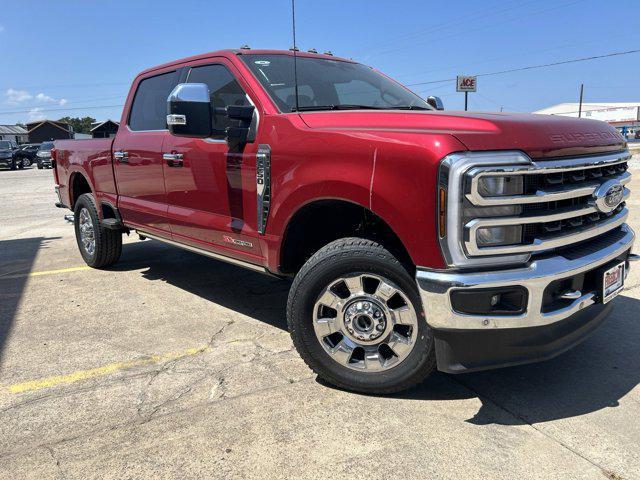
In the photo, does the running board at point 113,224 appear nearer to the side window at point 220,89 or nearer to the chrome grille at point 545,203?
the side window at point 220,89

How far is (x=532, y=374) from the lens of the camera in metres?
3.17

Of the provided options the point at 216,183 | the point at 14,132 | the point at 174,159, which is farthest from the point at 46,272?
the point at 14,132

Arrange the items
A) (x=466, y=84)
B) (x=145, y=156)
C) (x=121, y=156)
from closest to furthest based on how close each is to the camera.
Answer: (x=145, y=156), (x=121, y=156), (x=466, y=84)

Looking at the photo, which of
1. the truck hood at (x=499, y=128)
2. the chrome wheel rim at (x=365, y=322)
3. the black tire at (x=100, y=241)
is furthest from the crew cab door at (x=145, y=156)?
the chrome wheel rim at (x=365, y=322)

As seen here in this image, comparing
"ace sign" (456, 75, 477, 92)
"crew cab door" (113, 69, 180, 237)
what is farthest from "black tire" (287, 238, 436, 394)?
"ace sign" (456, 75, 477, 92)

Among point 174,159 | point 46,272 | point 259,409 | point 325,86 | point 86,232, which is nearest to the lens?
point 259,409

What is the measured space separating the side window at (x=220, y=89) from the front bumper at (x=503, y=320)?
6.36ft

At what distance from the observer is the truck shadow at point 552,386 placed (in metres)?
2.76

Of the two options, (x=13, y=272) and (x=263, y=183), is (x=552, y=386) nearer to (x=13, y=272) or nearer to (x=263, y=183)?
(x=263, y=183)

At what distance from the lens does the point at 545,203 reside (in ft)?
8.24

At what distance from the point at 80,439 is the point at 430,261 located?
1.92 m

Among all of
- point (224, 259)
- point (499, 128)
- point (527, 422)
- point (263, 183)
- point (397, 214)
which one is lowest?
point (527, 422)

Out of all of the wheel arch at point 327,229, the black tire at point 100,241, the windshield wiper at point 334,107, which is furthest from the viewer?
the black tire at point 100,241

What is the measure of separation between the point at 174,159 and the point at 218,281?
166 centimetres
